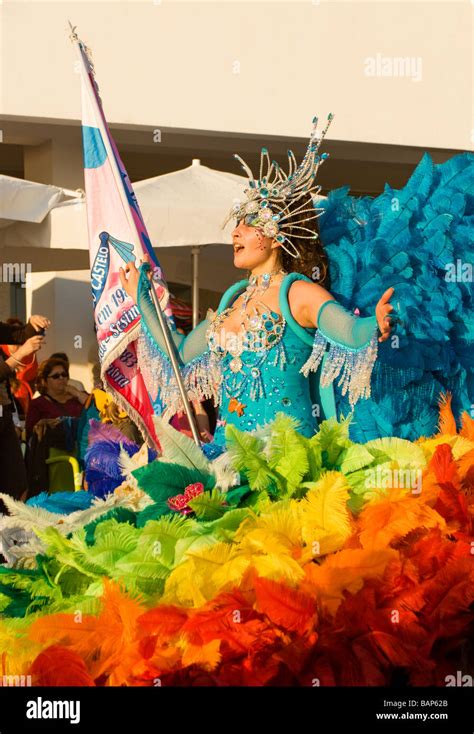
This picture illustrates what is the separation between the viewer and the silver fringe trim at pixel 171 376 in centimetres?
363

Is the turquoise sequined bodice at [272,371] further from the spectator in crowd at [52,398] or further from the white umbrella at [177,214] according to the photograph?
the spectator in crowd at [52,398]

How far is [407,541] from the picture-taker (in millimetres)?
2564

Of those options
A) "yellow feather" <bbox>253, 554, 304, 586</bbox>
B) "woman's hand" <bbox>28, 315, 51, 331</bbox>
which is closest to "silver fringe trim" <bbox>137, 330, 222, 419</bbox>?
"yellow feather" <bbox>253, 554, 304, 586</bbox>

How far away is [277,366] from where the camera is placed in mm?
3453

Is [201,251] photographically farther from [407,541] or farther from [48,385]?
[407,541]

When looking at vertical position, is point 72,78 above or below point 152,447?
above

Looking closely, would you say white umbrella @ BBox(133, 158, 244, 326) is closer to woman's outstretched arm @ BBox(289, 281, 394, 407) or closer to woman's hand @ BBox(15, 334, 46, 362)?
woman's hand @ BBox(15, 334, 46, 362)

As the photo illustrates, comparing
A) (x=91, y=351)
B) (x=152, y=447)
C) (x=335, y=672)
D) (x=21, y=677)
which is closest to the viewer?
(x=335, y=672)

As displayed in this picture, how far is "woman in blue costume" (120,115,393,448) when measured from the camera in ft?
11.3

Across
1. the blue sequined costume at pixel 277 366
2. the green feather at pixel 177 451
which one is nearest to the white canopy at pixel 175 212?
the blue sequined costume at pixel 277 366

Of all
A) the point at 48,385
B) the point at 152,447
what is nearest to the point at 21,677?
→ the point at 152,447

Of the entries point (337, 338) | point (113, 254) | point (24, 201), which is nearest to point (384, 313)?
point (337, 338)

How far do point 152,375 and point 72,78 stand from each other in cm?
472

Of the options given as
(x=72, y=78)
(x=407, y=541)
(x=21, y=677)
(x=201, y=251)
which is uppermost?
(x=72, y=78)
